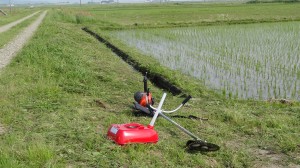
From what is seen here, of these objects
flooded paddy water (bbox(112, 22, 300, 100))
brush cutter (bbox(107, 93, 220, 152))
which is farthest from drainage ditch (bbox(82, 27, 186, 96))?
brush cutter (bbox(107, 93, 220, 152))

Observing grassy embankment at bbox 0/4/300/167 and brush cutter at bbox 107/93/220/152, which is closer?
grassy embankment at bbox 0/4/300/167

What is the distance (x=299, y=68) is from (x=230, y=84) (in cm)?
268

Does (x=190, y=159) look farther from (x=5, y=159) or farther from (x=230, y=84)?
(x=230, y=84)

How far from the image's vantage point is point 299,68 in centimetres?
945

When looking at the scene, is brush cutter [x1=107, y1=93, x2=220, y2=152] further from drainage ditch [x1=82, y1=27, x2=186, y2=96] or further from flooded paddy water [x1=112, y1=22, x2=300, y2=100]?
flooded paddy water [x1=112, y1=22, x2=300, y2=100]

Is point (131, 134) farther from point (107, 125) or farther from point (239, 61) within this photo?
point (239, 61)

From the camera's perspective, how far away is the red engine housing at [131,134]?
3857 mm

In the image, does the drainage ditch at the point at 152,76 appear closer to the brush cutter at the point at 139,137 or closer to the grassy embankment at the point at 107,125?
the grassy embankment at the point at 107,125

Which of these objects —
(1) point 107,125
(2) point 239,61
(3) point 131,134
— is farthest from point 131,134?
(2) point 239,61

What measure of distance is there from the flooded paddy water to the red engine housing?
3.45 meters

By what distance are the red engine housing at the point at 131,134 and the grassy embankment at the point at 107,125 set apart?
3.2 inches

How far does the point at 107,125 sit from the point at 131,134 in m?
0.90

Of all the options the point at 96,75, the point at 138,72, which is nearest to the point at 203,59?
the point at 138,72

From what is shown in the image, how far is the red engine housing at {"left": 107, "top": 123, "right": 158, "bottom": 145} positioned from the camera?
3857mm
